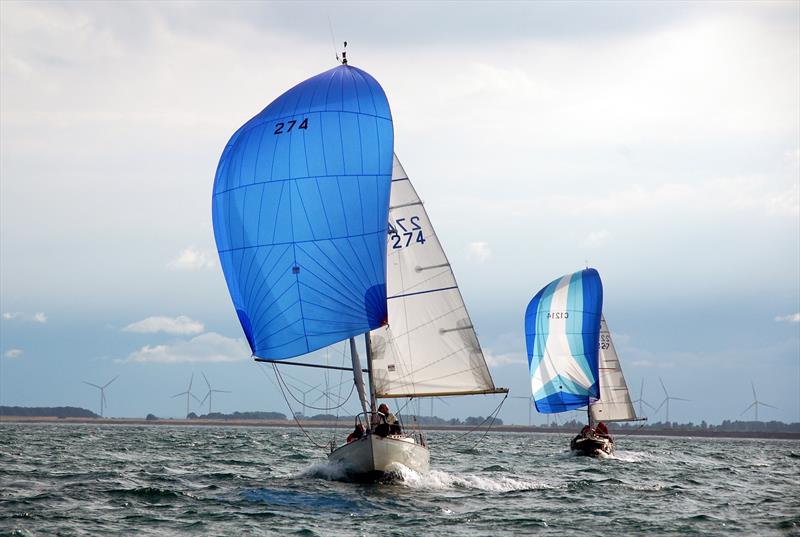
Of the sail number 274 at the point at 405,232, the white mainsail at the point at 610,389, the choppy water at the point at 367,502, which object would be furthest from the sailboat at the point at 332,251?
the white mainsail at the point at 610,389

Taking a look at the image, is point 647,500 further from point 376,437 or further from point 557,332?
point 557,332

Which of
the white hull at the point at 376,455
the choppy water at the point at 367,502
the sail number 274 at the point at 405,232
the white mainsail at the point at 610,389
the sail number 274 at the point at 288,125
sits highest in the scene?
the sail number 274 at the point at 288,125

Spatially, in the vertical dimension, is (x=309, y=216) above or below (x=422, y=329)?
above

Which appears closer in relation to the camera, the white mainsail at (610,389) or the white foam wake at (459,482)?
the white foam wake at (459,482)

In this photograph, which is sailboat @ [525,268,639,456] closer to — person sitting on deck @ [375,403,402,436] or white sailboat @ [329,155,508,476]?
white sailboat @ [329,155,508,476]

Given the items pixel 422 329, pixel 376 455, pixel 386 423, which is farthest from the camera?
pixel 422 329

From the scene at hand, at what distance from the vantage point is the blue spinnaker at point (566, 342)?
6612cm

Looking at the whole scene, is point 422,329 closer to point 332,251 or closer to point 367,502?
point 332,251

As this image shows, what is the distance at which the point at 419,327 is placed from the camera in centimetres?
3634

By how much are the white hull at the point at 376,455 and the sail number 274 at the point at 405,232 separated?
24.6 feet

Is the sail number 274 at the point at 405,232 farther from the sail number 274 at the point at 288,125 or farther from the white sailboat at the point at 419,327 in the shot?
the sail number 274 at the point at 288,125

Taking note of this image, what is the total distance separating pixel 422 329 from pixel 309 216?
630 centimetres

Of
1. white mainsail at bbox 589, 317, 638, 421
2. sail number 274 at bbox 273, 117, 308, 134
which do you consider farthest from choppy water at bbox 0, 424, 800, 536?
white mainsail at bbox 589, 317, 638, 421

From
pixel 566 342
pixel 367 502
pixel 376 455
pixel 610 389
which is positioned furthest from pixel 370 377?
pixel 610 389
